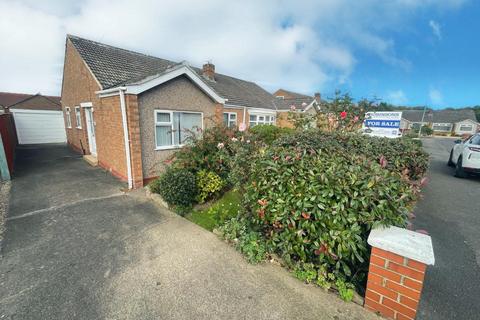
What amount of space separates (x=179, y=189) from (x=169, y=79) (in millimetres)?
3906

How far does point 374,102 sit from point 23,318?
34.2 feet

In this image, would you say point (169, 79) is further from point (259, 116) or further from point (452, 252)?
point (259, 116)

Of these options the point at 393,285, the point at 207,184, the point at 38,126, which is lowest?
the point at 207,184

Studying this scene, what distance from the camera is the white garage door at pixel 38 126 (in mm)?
16078

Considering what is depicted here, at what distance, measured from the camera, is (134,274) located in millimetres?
2875

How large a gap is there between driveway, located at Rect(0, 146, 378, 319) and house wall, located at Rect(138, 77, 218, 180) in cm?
228

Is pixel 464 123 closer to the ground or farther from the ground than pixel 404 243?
farther from the ground

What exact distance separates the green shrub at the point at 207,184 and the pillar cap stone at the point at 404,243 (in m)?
3.84

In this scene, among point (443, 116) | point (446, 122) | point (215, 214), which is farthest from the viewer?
point (443, 116)

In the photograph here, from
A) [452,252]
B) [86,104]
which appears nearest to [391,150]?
[452,252]

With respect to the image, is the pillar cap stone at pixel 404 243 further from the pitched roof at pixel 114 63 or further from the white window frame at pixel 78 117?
the white window frame at pixel 78 117

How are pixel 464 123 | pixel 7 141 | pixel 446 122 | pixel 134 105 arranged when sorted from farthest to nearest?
pixel 446 122 < pixel 464 123 < pixel 7 141 < pixel 134 105

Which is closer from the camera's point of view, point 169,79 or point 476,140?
point 169,79

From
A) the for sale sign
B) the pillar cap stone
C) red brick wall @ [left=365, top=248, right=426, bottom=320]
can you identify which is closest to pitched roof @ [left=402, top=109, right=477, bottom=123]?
the for sale sign
